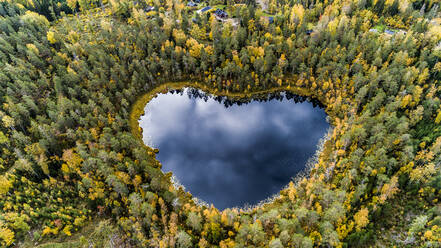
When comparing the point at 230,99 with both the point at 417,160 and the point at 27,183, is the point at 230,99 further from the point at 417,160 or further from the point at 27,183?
the point at 27,183

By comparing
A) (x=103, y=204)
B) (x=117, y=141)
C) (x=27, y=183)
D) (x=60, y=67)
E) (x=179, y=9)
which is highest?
(x=179, y=9)

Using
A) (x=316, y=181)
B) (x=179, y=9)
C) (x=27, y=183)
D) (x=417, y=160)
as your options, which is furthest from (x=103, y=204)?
(x=179, y=9)

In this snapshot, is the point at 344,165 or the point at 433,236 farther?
the point at 344,165

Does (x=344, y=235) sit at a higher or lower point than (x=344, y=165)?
lower

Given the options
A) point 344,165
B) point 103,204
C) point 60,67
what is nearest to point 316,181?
point 344,165

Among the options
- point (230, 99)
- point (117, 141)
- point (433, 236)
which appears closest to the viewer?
point (433, 236)

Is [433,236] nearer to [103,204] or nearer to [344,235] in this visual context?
[344,235]

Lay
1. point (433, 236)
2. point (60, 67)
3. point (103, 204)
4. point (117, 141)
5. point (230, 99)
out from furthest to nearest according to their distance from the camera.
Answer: point (230, 99) → point (60, 67) → point (117, 141) → point (103, 204) → point (433, 236)
